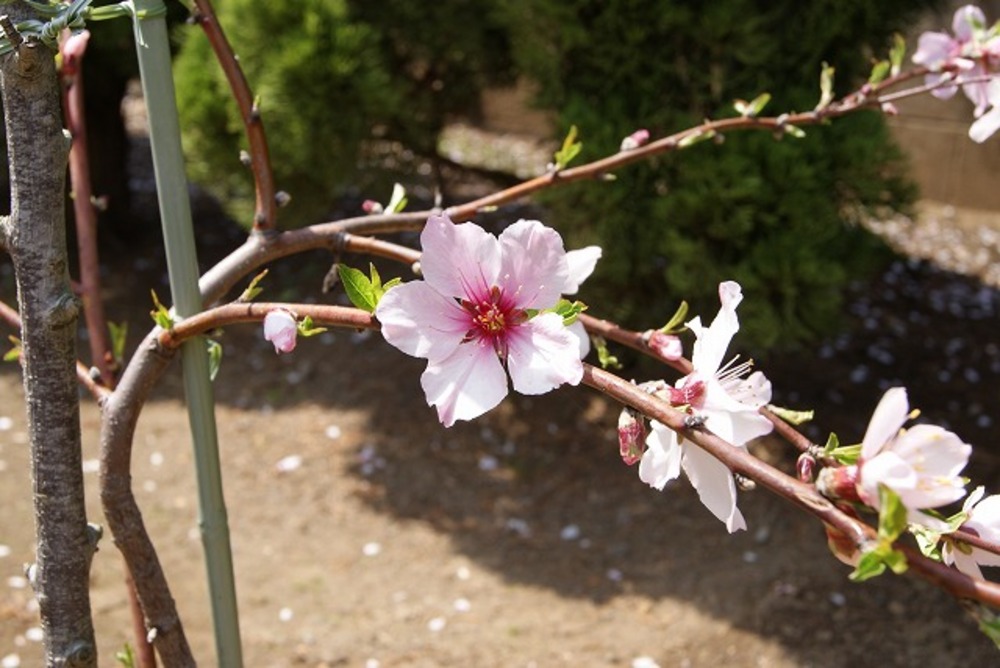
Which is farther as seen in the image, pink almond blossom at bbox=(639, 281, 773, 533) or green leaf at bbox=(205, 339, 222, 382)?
green leaf at bbox=(205, 339, 222, 382)

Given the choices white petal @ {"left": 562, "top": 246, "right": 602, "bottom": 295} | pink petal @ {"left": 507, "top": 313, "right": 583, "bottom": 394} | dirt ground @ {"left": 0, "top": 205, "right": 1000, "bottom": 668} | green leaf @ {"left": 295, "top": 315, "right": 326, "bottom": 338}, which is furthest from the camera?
dirt ground @ {"left": 0, "top": 205, "right": 1000, "bottom": 668}

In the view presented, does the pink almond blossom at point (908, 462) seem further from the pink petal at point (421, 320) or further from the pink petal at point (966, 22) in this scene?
the pink petal at point (966, 22)

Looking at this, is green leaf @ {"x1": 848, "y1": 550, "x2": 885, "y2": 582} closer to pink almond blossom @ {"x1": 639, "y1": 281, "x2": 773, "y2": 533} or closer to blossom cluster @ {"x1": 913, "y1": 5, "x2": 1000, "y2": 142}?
pink almond blossom @ {"x1": 639, "y1": 281, "x2": 773, "y2": 533}

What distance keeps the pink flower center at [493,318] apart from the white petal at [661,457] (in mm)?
113

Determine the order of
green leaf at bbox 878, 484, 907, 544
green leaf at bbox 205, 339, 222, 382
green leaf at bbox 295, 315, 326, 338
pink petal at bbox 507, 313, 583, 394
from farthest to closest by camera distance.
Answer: green leaf at bbox 205, 339, 222, 382
green leaf at bbox 295, 315, 326, 338
pink petal at bbox 507, 313, 583, 394
green leaf at bbox 878, 484, 907, 544

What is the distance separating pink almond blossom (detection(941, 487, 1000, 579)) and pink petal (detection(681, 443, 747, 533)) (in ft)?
0.46

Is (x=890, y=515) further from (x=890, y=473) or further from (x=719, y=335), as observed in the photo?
(x=719, y=335)

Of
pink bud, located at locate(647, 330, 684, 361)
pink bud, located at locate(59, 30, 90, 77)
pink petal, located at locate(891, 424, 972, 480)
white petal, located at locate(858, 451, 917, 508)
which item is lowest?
pink bud, located at locate(647, 330, 684, 361)

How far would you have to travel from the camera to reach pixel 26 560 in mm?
2912

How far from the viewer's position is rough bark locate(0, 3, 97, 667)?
2.82 feet

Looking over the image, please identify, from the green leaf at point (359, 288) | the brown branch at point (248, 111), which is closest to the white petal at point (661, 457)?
the green leaf at point (359, 288)

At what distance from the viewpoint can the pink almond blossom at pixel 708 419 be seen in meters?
0.70

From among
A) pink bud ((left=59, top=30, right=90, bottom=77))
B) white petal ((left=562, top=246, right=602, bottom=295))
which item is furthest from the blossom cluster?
pink bud ((left=59, top=30, right=90, bottom=77))

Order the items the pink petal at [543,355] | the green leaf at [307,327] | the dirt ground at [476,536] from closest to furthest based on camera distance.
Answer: the pink petal at [543,355]
the green leaf at [307,327]
the dirt ground at [476,536]
